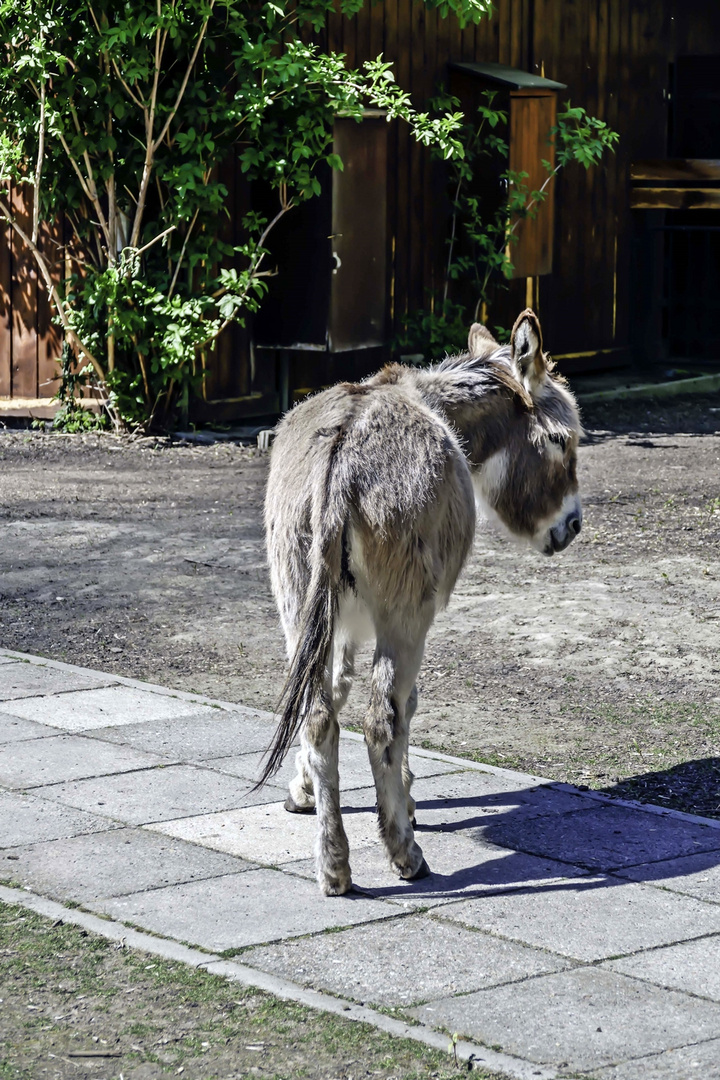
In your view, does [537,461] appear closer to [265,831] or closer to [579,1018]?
[265,831]

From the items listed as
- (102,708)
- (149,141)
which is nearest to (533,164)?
(149,141)

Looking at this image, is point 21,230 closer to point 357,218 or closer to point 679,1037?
point 357,218

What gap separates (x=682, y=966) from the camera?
14.1 ft

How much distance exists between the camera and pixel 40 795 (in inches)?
224

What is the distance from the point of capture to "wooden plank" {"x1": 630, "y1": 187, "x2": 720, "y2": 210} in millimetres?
19016

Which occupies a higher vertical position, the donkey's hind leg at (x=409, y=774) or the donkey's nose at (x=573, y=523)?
the donkey's nose at (x=573, y=523)

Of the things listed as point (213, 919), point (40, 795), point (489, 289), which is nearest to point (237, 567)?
point (40, 795)

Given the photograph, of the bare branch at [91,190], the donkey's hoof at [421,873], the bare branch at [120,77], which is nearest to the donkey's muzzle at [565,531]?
the donkey's hoof at [421,873]

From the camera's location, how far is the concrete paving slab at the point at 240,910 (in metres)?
4.51

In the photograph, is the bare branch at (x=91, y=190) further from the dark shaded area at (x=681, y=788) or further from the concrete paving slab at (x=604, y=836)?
the concrete paving slab at (x=604, y=836)

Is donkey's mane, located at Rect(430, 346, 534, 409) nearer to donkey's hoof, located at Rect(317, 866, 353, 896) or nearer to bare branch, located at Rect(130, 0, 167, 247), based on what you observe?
donkey's hoof, located at Rect(317, 866, 353, 896)

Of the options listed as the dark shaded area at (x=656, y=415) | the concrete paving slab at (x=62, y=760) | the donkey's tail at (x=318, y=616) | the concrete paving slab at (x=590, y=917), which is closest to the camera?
the concrete paving slab at (x=590, y=917)

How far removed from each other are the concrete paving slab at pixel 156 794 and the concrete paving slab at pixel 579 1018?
173 centimetres

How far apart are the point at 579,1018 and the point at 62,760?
2.73 meters
